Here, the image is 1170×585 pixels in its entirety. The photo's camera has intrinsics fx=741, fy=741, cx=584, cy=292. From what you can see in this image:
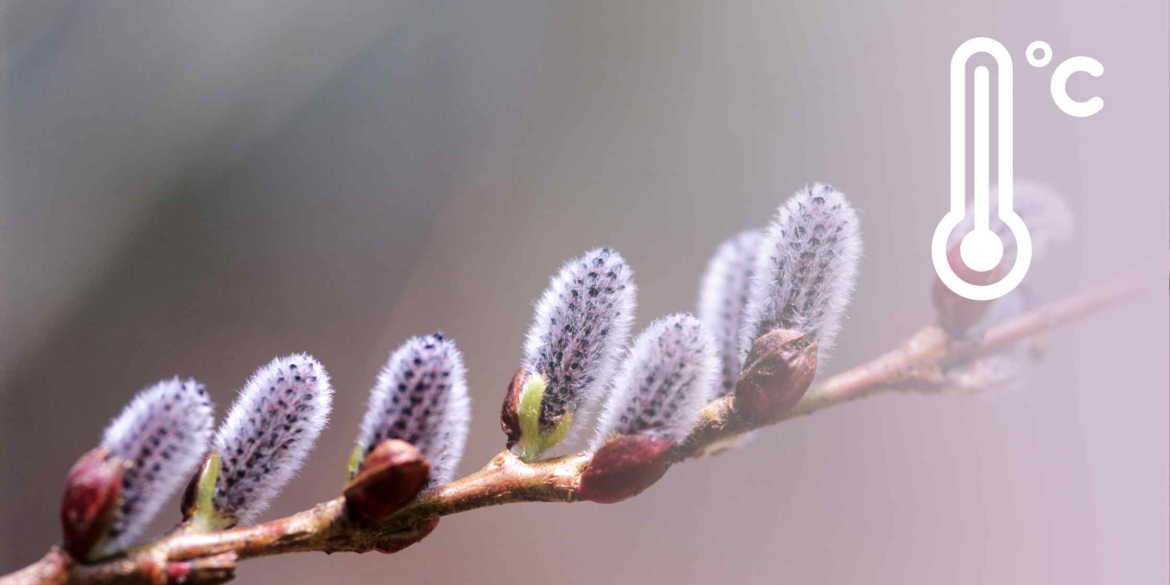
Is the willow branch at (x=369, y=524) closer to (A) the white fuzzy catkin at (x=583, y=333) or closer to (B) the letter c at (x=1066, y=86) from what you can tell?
(A) the white fuzzy catkin at (x=583, y=333)

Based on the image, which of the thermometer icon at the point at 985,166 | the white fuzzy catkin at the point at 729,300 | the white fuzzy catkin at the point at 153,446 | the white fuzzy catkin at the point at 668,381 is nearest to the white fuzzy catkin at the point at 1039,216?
the thermometer icon at the point at 985,166

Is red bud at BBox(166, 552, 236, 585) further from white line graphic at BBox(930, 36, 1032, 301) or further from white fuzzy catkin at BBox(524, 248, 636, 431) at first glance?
white line graphic at BBox(930, 36, 1032, 301)

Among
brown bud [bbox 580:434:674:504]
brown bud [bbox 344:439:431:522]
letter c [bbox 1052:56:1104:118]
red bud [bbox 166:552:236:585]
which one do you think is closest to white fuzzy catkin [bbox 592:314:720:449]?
brown bud [bbox 580:434:674:504]

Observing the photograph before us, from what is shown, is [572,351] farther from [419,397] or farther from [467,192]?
[467,192]

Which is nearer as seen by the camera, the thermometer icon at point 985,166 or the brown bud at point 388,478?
the brown bud at point 388,478

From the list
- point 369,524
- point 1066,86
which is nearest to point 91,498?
point 369,524
